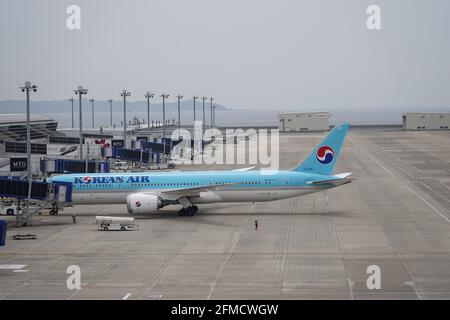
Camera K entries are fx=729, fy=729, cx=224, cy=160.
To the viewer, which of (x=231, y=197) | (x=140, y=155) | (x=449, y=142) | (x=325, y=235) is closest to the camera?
(x=325, y=235)

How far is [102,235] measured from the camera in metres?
49.0

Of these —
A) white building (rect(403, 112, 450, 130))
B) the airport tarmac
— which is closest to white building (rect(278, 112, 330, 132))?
white building (rect(403, 112, 450, 130))

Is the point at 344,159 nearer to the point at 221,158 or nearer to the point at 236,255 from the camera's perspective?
the point at 221,158

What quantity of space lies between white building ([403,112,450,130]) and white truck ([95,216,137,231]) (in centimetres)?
14585

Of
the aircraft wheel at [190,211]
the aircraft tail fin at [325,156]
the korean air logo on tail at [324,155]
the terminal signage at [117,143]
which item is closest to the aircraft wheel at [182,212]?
the aircraft wheel at [190,211]

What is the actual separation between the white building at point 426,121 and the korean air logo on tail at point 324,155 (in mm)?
136289

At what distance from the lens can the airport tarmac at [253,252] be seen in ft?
110

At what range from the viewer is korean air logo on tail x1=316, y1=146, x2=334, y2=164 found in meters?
55.6

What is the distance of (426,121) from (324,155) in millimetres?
139172

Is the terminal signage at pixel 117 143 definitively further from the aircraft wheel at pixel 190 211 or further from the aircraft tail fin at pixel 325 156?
the aircraft tail fin at pixel 325 156

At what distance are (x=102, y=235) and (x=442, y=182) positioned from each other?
4038 cm

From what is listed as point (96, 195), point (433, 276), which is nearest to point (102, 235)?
point (96, 195)

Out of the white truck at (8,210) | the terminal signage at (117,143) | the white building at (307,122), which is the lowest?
the white truck at (8,210)

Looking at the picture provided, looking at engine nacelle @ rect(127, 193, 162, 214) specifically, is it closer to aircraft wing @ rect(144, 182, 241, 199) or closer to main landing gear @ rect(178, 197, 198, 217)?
aircraft wing @ rect(144, 182, 241, 199)
